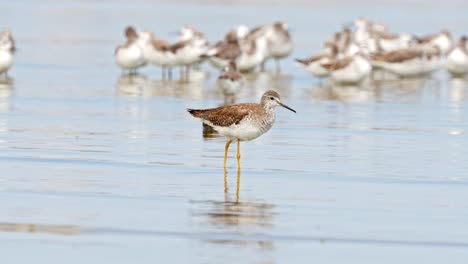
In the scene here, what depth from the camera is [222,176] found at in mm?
13531

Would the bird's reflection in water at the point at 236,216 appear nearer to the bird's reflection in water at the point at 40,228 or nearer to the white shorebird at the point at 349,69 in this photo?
the bird's reflection in water at the point at 40,228

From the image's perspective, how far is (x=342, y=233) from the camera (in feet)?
34.1

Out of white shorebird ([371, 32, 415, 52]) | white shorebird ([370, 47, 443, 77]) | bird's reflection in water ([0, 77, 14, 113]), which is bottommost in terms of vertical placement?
bird's reflection in water ([0, 77, 14, 113])

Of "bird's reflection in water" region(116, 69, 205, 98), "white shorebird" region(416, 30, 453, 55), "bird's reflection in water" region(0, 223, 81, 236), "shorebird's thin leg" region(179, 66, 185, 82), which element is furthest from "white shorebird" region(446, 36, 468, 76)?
"bird's reflection in water" region(0, 223, 81, 236)

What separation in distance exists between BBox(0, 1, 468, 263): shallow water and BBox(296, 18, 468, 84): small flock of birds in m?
0.60

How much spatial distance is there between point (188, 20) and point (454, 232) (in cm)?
3756

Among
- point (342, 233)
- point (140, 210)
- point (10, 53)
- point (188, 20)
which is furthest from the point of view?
point (188, 20)

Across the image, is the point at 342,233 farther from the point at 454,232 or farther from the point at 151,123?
the point at 151,123

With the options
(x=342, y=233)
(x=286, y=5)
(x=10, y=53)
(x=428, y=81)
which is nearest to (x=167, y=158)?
(x=342, y=233)

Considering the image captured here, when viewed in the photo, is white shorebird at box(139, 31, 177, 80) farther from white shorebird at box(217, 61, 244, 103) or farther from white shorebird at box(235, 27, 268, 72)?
white shorebird at box(217, 61, 244, 103)

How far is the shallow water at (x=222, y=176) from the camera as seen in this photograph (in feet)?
32.5

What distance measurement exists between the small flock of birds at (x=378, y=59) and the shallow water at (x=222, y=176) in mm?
597

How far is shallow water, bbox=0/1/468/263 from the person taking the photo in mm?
9898

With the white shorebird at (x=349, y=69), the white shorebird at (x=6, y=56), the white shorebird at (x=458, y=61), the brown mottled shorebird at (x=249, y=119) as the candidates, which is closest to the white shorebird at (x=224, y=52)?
the white shorebird at (x=349, y=69)
